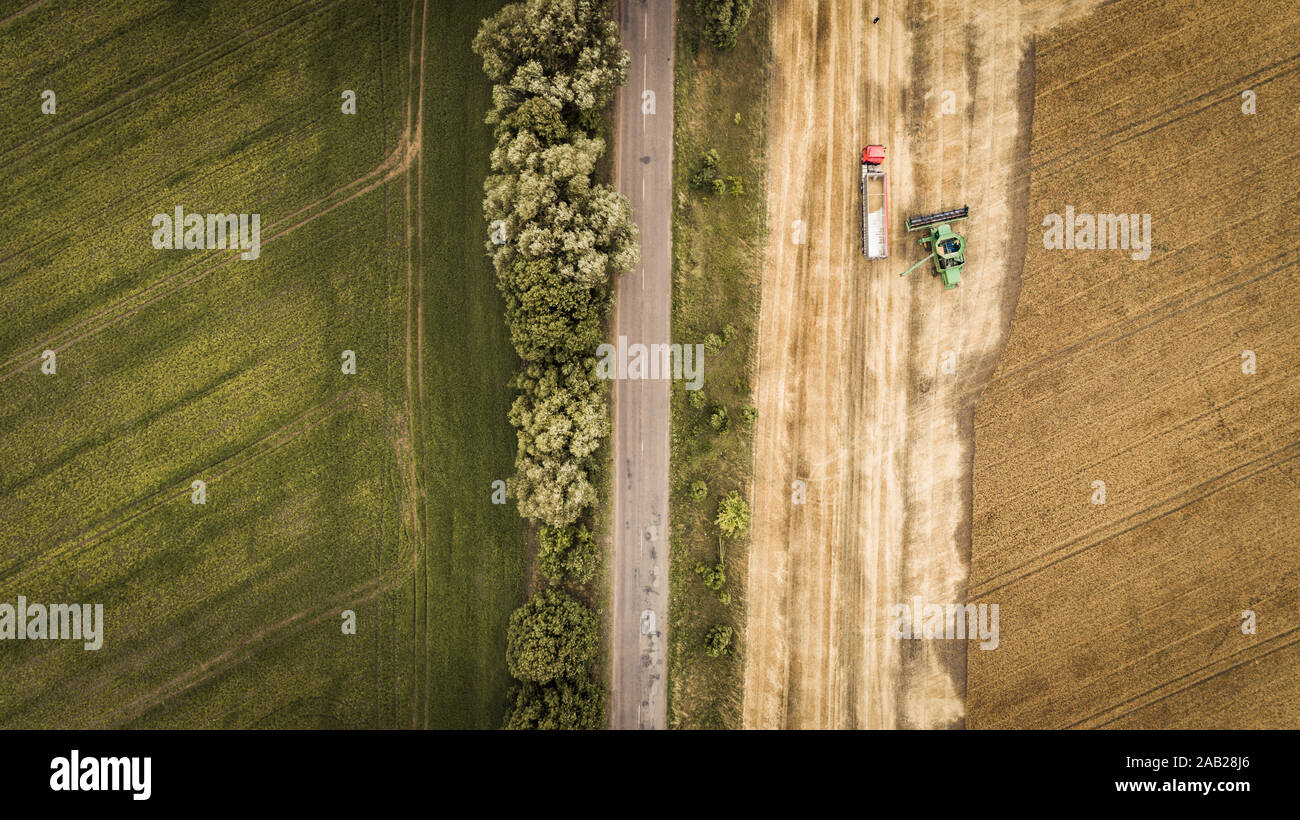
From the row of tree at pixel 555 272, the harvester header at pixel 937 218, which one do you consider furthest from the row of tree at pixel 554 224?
the harvester header at pixel 937 218

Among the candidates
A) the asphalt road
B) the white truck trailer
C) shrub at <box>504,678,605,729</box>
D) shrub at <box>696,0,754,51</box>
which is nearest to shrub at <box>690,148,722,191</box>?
the asphalt road

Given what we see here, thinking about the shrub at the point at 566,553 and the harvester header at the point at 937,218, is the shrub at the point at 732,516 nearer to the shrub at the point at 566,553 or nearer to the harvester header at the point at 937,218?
the shrub at the point at 566,553

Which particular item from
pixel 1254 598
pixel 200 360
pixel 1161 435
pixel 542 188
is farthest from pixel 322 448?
pixel 1254 598

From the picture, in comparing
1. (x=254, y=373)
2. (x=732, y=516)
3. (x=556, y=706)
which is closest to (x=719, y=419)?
(x=732, y=516)

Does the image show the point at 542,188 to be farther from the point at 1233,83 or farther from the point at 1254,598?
the point at 1254,598

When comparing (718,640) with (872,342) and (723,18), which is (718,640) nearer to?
(872,342)

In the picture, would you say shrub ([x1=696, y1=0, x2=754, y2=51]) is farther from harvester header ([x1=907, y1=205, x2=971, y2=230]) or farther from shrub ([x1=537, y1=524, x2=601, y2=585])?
shrub ([x1=537, y1=524, x2=601, y2=585])

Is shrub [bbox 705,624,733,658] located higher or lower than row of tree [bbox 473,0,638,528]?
lower

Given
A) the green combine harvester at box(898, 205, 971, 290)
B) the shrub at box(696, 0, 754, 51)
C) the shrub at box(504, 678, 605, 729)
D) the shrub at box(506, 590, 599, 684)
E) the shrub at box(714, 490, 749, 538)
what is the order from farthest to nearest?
the green combine harvester at box(898, 205, 971, 290) < the shrub at box(714, 490, 749, 538) < the shrub at box(696, 0, 754, 51) < the shrub at box(506, 590, 599, 684) < the shrub at box(504, 678, 605, 729)
